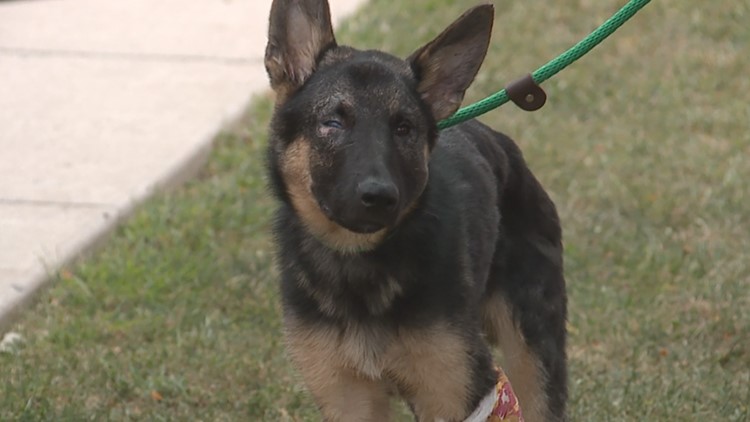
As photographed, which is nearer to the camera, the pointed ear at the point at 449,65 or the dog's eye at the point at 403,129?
the dog's eye at the point at 403,129

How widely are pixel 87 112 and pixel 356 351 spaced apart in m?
5.55

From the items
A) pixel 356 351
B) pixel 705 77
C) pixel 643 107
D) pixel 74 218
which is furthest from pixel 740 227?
pixel 356 351

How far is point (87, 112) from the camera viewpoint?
10.4m

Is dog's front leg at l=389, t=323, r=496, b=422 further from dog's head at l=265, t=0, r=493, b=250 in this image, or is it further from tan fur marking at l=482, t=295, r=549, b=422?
tan fur marking at l=482, t=295, r=549, b=422

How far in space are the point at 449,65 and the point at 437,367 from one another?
1050 millimetres

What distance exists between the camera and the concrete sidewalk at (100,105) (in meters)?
8.53

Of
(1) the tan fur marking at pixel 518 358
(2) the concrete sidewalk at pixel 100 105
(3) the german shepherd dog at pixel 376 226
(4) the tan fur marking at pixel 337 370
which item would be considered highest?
(3) the german shepherd dog at pixel 376 226

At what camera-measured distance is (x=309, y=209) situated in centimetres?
530

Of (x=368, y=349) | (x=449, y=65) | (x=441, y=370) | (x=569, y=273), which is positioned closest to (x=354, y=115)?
(x=449, y=65)

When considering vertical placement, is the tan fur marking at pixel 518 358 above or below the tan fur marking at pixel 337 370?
below

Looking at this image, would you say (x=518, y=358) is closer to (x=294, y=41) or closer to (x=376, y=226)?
(x=376, y=226)

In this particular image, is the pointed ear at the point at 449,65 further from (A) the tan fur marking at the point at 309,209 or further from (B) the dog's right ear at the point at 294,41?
(A) the tan fur marking at the point at 309,209

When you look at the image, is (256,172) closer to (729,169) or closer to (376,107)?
(729,169)

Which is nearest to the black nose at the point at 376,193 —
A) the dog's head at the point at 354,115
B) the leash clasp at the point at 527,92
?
the dog's head at the point at 354,115
